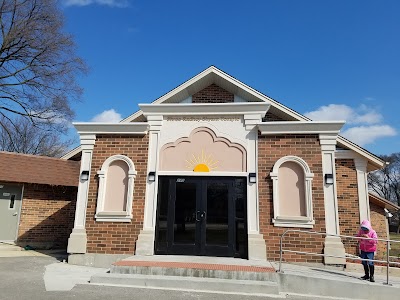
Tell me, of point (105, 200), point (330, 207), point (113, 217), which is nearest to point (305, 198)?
point (330, 207)

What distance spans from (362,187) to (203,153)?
5.24 metres

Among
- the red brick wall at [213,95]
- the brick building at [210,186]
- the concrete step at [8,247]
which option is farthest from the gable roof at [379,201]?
the concrete step at [8,247]

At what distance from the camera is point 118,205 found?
930 cm

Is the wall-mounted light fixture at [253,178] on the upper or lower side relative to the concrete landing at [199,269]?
upper

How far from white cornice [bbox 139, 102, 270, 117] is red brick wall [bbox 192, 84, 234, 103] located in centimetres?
162

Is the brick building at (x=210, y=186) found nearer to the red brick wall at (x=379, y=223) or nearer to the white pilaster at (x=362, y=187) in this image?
the white pilaster at (x=362, y=187)

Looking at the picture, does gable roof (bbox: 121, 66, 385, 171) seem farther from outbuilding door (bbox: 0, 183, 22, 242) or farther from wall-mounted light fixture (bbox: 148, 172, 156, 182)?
outbuilding door (bbox: 0, 183, 22, 242)

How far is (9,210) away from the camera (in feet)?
41.2

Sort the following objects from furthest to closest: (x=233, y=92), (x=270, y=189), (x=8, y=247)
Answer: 1. (x=8, y=247)
2. (x=233, y=92)
3. (x=270, y=189)

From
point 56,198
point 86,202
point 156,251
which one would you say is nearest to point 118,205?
point 86,202

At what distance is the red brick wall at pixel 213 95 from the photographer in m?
11.1

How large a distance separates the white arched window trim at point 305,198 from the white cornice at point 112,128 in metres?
4.07

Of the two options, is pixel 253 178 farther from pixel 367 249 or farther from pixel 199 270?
pixel 367 249

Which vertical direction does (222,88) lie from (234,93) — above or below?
above
